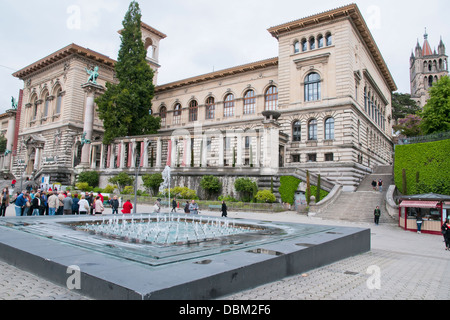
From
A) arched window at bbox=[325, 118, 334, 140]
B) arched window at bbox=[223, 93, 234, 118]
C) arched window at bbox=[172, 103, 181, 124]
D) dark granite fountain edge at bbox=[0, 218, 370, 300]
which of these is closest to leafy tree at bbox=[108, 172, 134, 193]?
arched window at bbox=[172, 103, 181, 124]

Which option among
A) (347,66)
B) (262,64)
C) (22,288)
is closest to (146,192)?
(262,64)

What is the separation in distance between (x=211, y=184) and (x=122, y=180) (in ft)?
42.7

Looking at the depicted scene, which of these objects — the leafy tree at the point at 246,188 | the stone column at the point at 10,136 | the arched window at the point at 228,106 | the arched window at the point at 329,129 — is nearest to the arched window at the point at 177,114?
the arched window at the point at 228,106

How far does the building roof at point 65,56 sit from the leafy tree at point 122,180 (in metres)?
22.7

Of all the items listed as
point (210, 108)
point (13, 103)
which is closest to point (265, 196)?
point (210, 108)

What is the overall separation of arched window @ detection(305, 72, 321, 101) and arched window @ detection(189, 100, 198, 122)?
18.5 meters

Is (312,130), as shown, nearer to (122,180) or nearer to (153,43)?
(122,180)

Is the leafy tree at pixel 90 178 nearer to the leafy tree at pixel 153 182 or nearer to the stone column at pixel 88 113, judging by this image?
the stone column at pixel 88 113

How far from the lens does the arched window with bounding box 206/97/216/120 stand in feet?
155

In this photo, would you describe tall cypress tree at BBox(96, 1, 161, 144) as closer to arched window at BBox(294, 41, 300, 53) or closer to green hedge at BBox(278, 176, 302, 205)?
arched window at BBox(294, 41, 300, 53)

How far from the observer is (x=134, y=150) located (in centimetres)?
4044

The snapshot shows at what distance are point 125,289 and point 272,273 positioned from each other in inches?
119
